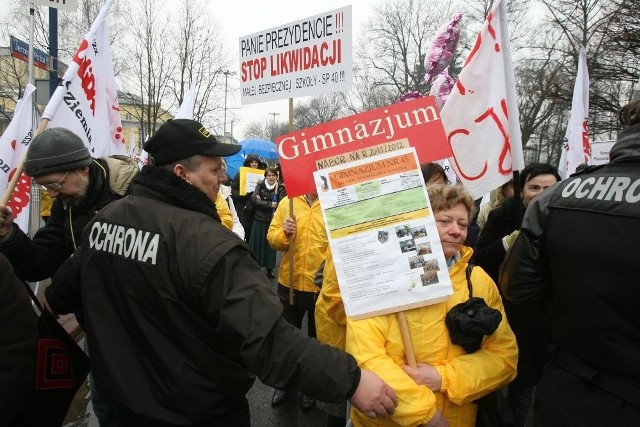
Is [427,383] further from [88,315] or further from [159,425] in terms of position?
[88,315]

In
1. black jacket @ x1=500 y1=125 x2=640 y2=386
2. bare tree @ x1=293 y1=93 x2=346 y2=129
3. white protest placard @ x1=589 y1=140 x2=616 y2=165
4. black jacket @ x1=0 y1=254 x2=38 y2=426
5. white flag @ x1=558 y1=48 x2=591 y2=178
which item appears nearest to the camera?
black jacket @ x1=500 y1=125 x2=640 y2=386

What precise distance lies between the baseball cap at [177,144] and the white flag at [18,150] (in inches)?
94.0

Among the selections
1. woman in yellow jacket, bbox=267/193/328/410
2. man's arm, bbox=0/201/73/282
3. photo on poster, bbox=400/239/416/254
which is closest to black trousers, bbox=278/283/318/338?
woman in yellow jacket, bbox=267/193/328/410

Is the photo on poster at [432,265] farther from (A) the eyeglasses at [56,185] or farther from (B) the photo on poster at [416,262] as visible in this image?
(A) the eyeglasses at [56,185]

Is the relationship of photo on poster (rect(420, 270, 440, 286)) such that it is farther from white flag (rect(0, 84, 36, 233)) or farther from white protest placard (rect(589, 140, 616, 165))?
white protest placard (rect(589, 140, 616, 165))

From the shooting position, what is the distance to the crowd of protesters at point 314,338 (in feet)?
5.32

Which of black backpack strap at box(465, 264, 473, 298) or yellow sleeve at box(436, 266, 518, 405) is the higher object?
black backpack strap at box(465, 264, 473, 298)

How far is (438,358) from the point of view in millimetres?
1952

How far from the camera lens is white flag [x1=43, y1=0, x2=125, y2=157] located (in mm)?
3141

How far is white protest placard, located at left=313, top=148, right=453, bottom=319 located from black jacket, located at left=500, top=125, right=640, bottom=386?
0.41m

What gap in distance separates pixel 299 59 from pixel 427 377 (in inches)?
92.6

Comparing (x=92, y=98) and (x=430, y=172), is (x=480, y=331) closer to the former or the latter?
(x=430, y=172)

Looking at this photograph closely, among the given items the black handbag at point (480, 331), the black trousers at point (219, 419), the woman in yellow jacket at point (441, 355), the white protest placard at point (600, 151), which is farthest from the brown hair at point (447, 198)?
the white protest placard at point (600, 151)

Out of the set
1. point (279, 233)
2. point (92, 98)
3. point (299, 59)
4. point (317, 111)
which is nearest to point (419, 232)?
point (299, 59)
